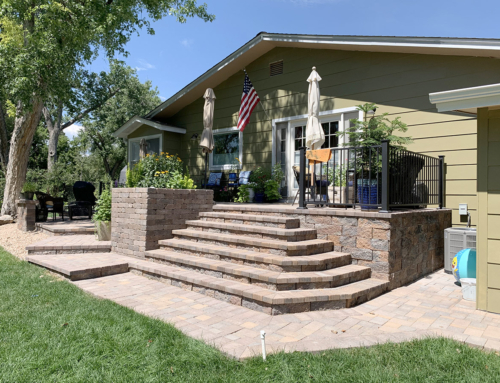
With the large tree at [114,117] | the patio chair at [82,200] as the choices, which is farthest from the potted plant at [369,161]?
the large tree at [114,117]

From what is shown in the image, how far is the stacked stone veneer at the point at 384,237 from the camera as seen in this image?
4480 millimetres

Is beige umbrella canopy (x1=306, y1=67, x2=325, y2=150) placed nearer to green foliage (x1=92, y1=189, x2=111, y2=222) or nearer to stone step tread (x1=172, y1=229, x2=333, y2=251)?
stone step tread (x1=172, y1=229, x2=333, y2=251)

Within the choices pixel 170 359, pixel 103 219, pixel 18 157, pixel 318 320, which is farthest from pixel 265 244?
pixel 18 157

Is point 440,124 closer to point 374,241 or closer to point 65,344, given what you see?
point 374,241

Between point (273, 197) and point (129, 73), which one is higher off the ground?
point (129, 73)

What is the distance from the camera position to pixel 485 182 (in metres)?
3.71

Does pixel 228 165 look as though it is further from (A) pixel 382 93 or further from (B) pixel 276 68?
(A) pixel 382 93

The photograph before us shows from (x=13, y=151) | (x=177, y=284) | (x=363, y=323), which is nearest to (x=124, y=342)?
(x=177, y=284)

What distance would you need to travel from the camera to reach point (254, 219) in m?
5.38

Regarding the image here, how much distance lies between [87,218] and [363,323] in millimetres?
9450

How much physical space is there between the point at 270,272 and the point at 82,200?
8174mm

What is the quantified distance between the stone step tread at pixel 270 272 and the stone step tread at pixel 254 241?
39 centimetres

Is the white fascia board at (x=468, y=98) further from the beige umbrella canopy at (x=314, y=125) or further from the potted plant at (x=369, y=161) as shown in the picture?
the beige umbrella canopy at (x=314, y=125)

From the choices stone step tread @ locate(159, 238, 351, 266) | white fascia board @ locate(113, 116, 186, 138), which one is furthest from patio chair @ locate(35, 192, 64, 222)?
stone step tread @ locate(159, 238, 351, 266)
